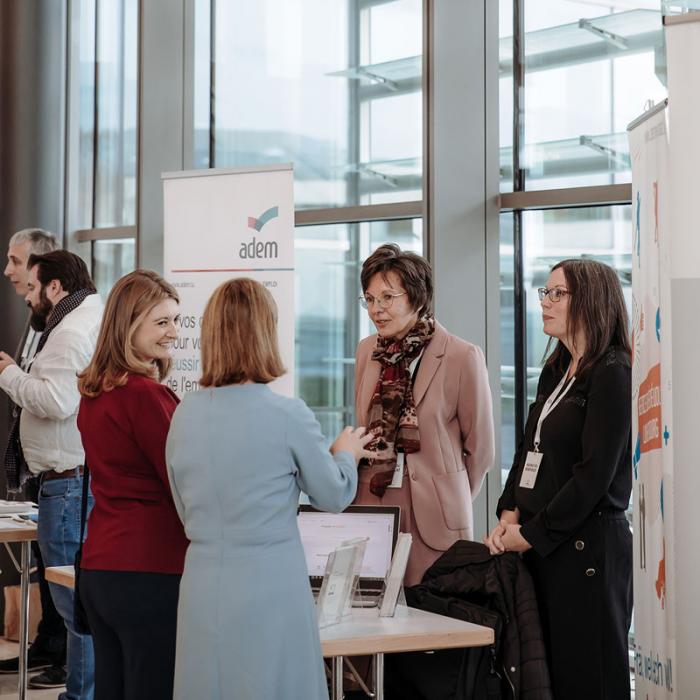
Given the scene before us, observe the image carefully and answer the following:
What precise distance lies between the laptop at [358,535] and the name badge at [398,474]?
245mm

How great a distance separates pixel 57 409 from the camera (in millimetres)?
4281

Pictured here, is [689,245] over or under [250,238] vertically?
under

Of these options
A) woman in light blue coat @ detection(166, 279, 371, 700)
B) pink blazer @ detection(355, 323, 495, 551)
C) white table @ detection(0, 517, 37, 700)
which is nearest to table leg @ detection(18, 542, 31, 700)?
white table @ detection(0, 517, 37, 700)

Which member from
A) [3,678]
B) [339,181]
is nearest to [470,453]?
[339,181]

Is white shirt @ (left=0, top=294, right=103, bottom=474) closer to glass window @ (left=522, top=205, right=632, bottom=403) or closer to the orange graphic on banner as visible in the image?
glass window @ (left=522, top=205, right=632, bottom=403)

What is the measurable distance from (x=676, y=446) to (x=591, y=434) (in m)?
0.48

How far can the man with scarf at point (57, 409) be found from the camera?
412 cm

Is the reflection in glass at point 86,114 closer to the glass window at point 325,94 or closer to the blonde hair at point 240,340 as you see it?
the glass window at point 325,94

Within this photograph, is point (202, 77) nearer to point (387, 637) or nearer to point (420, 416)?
point (420, 416)

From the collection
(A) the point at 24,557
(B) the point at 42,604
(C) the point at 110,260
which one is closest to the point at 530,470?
(A) the point at 24,557

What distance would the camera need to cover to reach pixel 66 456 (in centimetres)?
431

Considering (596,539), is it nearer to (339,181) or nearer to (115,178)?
(339,181)

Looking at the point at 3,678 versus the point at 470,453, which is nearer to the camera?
the point at 470,453

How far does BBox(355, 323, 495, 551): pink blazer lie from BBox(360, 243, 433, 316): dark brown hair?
107mm
